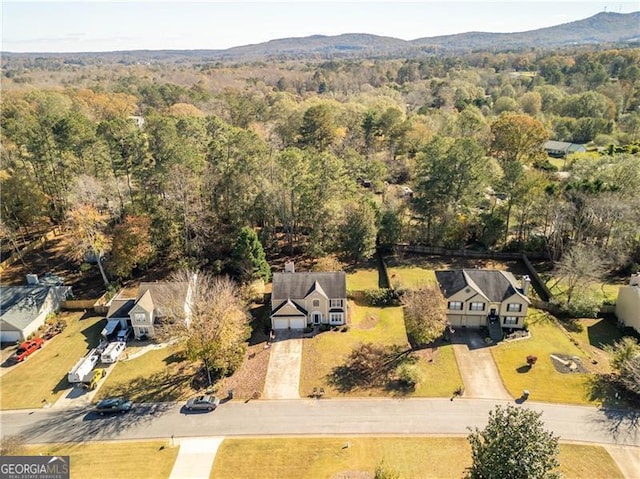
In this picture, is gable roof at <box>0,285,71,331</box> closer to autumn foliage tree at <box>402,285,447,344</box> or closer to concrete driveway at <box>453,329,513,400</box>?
autumn foliage tree at <box>402,285,447,344</box>

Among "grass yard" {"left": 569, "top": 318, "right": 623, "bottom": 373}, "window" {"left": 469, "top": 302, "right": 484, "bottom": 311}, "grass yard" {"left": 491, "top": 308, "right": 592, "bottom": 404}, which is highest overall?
"window" {"left": 469, "top": 302, "right": 484, "bottom": 311}

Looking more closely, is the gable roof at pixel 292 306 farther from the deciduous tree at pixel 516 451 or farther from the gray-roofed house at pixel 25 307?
the gray-roofed house at pixel 25 307

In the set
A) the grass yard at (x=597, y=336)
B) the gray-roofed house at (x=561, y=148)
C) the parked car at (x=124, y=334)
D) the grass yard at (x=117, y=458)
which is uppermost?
the gray-roofed house at (x=561, y=148)

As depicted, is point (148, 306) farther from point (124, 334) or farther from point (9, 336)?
point (9, 336)

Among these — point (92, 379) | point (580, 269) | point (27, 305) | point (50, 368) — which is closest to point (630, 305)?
point (580, 269)

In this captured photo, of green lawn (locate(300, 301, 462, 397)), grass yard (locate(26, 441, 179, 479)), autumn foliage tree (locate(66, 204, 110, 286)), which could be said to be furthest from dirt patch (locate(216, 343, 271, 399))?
autumn foliage tree (locate(66, 204, 110, 286))

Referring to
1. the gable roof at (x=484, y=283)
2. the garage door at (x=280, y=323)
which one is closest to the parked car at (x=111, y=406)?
the garage door at (x=280, y=323)
